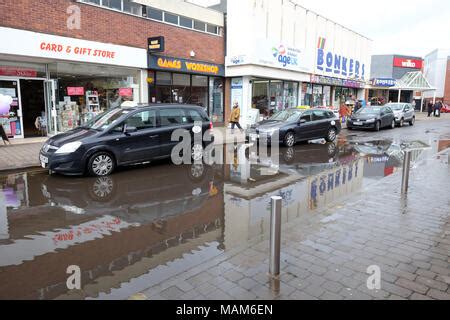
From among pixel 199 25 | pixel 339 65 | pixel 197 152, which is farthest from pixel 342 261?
pixel 339 65

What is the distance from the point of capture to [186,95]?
1886 cm

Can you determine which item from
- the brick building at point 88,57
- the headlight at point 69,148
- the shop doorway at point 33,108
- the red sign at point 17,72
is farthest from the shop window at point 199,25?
the headlight at point 69,148

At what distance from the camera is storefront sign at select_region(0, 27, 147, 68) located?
1184cm

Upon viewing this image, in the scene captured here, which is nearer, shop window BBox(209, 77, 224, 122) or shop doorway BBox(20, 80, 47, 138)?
shop doorway BBox(20, 80, 47, 138)

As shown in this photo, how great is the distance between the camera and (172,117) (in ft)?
32.5

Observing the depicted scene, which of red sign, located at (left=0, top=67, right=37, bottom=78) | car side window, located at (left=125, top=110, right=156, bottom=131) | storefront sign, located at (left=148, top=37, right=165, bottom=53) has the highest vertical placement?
storefront sign, located at (left=148, top=37, right=165, bottom=53)

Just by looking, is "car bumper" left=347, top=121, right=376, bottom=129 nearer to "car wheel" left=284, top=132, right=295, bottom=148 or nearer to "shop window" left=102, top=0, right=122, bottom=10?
"car wheel" left=284, top=132, right=295, bottom=148

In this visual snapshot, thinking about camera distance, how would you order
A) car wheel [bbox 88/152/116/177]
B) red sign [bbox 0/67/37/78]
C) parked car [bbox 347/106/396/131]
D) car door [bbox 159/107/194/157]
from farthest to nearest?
parked car [bbox 347/106/396/131]
red sign [bbox 0/67/37/78]
car door [bbox 159/107/194/157]
car wheel [bbox 88/152/116/177]

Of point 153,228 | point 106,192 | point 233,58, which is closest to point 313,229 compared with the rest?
point 153,228

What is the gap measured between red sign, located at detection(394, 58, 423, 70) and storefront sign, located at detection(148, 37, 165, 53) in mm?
41902

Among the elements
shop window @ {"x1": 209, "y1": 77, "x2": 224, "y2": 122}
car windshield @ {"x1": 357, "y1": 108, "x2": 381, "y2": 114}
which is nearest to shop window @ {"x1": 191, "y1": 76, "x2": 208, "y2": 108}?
shop window @ {"x1": 209, "y1": 77, "x2": 224, "y2": 122}

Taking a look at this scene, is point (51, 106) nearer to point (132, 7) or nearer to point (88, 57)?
point (88, 57)

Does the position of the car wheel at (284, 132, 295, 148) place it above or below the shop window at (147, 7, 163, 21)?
below

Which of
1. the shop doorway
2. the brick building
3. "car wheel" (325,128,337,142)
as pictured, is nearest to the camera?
the brick building
